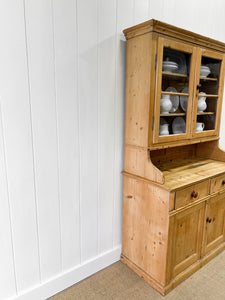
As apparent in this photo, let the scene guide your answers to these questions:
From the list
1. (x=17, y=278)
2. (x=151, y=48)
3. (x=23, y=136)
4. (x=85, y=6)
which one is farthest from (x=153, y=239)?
(x=85, y=6)

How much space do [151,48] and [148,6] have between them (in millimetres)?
597

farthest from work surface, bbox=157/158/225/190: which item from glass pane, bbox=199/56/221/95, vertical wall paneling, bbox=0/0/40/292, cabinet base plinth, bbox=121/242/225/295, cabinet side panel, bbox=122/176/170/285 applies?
vertical wall paneling, bbox=0/0/40/292

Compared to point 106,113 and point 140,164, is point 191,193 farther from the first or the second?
point 106,113

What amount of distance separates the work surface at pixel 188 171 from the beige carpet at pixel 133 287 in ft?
2.63

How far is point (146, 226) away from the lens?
5.69 feet

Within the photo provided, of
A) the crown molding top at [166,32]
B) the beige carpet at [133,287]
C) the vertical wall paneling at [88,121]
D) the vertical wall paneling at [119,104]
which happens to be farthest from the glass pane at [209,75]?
the beige carpet at [133,287]

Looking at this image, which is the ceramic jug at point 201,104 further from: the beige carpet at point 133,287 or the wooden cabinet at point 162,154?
the beige carpet at point 133,287

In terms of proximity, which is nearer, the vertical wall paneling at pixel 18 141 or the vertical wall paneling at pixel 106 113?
the vertical wall paneling at pixel 18 141

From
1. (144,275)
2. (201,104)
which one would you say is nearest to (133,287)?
(144,275)

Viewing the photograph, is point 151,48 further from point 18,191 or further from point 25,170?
point 18,191

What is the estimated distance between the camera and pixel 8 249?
4.57 ft

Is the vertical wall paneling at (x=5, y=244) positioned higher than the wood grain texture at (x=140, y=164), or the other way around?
the wood grain texture at (x=140, y=164)

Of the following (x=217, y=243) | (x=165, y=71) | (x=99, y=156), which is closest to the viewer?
(x=165, y=71)

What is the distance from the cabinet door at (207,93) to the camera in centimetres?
181
